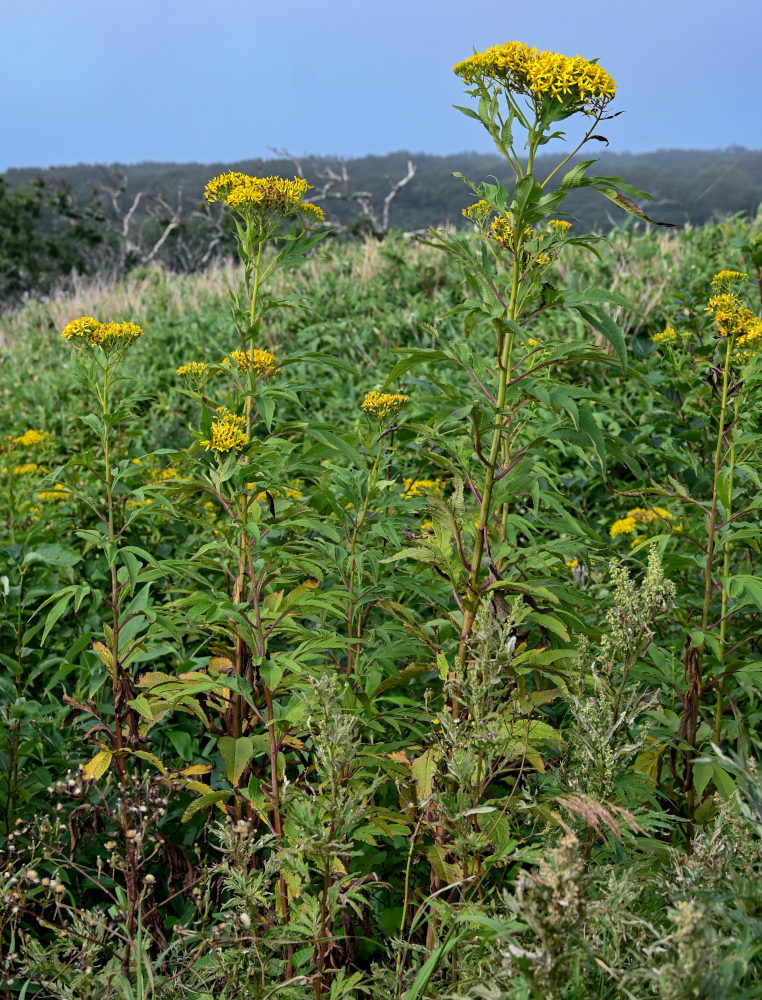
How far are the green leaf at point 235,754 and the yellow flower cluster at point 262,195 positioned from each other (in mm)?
1448

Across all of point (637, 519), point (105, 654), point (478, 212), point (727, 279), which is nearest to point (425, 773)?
point (105, 654)

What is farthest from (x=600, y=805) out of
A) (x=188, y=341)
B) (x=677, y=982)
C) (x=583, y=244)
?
(x=188, y=341)

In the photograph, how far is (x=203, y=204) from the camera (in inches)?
136

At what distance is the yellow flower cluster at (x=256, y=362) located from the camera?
7.30ft

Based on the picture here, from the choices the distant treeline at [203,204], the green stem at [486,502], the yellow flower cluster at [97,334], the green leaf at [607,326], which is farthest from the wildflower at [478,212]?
the yellow flower cluster at [97,334]

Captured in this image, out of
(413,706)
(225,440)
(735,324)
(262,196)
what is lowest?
(413,706)

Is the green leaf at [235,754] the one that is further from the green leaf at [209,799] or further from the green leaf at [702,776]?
the green leaf at [702,776]

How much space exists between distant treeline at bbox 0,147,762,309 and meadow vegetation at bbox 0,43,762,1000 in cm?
49

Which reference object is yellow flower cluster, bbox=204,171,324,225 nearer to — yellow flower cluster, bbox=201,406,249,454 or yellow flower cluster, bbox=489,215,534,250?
yellow flower cluster, bbox=489,215,534,250

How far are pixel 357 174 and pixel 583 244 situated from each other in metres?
77.8

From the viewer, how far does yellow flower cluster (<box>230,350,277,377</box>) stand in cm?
222

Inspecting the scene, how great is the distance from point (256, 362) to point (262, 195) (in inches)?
18.5

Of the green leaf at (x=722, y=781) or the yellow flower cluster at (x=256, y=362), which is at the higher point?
the yellow flower cluster at (x=256, y=362)

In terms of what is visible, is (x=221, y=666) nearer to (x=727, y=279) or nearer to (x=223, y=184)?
(x=223, y=184)
